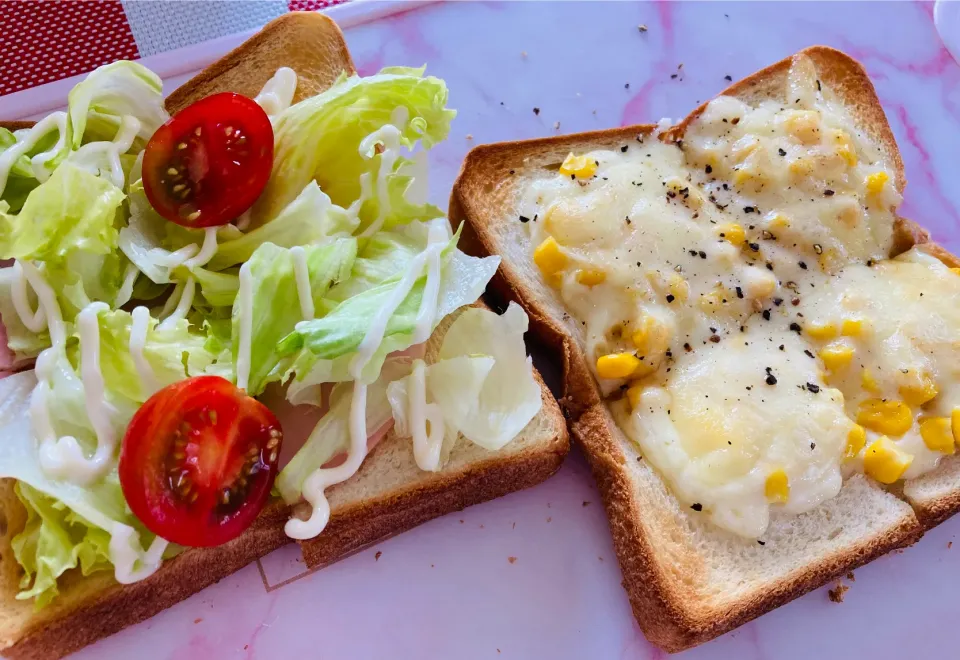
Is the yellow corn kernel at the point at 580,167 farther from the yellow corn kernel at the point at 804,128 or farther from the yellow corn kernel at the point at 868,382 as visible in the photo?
the yellow corn kernel at the point at 868,382

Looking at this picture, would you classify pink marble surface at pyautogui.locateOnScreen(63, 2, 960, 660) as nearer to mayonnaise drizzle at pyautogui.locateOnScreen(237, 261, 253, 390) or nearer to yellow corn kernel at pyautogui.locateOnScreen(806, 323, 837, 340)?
mayonnaise drizzle at pyautogui.locateOnScreen(237, 261, 253, 390)

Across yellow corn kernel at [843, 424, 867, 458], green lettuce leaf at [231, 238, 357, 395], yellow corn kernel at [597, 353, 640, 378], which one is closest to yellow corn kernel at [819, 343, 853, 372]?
yellow corn kernel at [843, 424, 867, 458]

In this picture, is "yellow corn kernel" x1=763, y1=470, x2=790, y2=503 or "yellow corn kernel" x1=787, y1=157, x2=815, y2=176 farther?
"yellow corn kernel" x1=787, y1=157, x2=815, y2=176

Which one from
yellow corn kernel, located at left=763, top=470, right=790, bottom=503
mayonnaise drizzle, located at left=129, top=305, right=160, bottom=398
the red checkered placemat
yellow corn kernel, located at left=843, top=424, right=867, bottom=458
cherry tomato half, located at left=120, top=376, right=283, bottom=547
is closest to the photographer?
cherry tomato half, located at left=120, top=376, right=283, bottom=547

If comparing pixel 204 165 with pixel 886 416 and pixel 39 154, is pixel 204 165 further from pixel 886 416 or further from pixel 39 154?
pixel 886 416

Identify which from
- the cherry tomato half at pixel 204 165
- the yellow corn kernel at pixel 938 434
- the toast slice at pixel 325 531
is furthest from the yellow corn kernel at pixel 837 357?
the cherry tomato half at pixel 204 165

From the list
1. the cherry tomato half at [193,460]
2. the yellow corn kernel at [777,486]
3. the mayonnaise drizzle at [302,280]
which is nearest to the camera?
the cherry tomato half at [193,460]
